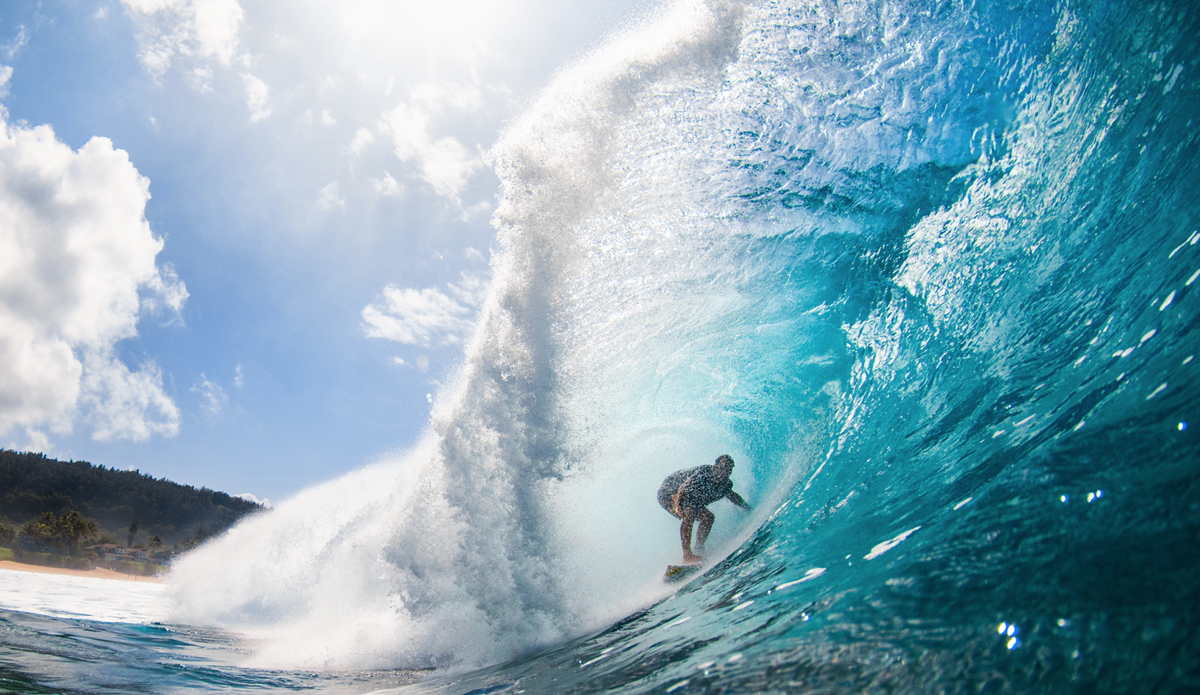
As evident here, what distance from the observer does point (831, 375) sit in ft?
21.9

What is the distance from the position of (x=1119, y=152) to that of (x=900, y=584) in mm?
5204

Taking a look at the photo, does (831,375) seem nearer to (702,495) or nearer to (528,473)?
(702,495)

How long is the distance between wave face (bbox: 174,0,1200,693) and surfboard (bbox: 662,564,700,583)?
0.37 metres

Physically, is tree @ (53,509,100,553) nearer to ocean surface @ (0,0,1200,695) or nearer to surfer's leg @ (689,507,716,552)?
ocean surface @ (0,0,1200,695)

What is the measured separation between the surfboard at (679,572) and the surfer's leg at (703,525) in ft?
1.07

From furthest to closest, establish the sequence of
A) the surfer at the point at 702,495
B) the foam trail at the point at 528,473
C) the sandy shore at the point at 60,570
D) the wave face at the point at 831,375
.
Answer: the sandy shore at the point at 60,570 → the surfer at the point at 702,495 → the foam trail at the point at 528,473 → the wave face at the point at 831,375

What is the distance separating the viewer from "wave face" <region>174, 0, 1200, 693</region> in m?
2.22

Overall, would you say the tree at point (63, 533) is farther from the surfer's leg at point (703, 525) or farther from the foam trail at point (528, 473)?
the surfer's leg at point (703, 525)

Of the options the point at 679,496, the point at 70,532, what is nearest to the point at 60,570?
the point at 70,532

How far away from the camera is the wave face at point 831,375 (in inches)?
87.5

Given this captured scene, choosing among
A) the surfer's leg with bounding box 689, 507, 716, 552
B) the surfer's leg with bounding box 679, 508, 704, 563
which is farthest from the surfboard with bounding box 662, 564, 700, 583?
the surfer's leg with bounding box 689, 507, 716, 552

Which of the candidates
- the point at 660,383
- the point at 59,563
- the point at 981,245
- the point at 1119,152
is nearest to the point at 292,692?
the point at 660,383

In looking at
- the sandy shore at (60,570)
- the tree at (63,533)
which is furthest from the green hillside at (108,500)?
the sandy shore at (60,570)

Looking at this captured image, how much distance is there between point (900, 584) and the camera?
8.25 feet
